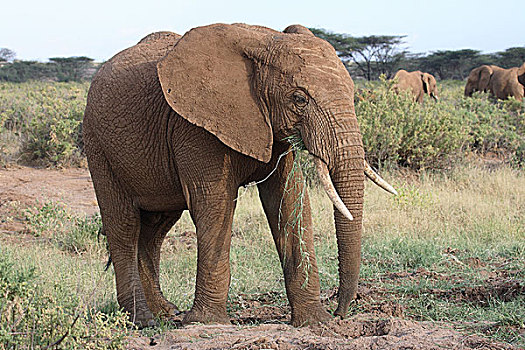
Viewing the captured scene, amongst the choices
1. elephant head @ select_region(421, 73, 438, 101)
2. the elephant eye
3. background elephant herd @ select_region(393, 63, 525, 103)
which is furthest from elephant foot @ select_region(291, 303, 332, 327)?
elephant head @ select_region(421, 73, 438, 101)

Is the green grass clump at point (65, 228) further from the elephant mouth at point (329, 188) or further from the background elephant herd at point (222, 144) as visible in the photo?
the elephant mouth at point (329, 188)

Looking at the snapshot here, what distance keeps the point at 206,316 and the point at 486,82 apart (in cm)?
2387

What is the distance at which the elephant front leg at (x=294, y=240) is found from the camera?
14.7ft

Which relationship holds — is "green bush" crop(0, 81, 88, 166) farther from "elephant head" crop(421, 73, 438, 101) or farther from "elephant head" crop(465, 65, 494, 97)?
"elephant head" crop(465, 65, 494, 97)

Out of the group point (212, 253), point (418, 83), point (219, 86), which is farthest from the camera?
point (418, 83)

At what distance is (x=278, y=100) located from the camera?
3984 millimetres

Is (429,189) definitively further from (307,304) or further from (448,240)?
(307,304)

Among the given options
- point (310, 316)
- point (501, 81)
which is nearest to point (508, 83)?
point (501, 81)

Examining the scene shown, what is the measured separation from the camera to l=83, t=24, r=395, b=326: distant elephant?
3.85 meters

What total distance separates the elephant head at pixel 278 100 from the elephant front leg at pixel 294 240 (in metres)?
0.41

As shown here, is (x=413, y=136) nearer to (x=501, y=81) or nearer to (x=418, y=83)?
(x=501, y=81)

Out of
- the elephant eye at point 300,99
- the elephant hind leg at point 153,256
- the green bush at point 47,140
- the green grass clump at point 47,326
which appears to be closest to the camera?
the green grass clump at point 47,326

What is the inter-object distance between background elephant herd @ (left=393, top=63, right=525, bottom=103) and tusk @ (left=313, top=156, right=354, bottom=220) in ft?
61.8

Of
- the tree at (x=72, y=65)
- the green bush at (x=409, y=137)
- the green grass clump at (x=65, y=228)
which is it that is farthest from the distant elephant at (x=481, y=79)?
the tree at (x=72, y=65)
